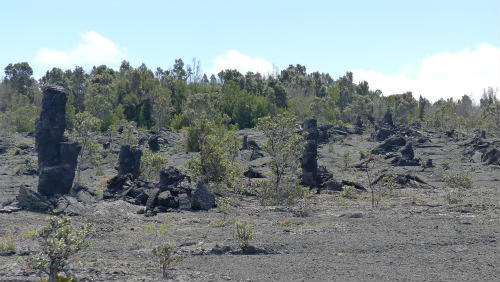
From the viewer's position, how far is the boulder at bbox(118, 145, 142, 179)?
33606 mm

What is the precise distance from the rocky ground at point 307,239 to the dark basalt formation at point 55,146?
4.82ft

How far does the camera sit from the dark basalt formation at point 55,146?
26484 mm

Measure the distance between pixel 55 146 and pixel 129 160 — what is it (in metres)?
6.89

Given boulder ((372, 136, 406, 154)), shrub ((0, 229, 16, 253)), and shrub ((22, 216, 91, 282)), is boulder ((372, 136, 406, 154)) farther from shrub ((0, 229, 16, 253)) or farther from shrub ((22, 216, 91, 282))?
shrub ((22, 216, 91, 282))

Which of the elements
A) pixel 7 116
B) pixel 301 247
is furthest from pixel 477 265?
pixel 7 116

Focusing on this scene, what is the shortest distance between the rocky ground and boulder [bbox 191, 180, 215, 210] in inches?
24.1

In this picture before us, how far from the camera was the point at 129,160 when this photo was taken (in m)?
33.9

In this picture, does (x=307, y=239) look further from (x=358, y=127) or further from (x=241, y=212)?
(x=358, y=127)

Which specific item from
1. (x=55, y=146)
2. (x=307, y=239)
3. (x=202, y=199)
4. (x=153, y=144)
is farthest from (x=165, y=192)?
(x=153, y=144)

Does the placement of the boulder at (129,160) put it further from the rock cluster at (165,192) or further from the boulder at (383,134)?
the boulder at (383,134)

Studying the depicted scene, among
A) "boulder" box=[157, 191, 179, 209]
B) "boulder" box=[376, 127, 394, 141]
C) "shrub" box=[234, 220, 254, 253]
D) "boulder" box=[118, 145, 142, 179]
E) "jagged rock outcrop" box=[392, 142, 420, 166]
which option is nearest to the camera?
"shrub" box=[234, 220, 254, 253]

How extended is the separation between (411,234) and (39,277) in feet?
41.6

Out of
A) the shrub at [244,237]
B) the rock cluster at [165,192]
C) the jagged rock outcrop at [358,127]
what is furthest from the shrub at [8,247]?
the jagged rock outcrop at [358,127]

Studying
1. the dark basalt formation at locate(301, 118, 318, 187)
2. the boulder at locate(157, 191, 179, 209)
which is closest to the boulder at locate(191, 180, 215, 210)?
the boulder at locate(157, 191, 179, 209)
